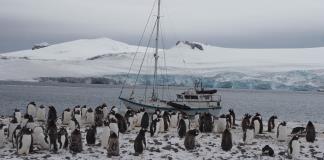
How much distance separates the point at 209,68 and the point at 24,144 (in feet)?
284

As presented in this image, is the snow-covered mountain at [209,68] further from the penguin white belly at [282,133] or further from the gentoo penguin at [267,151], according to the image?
the gentoo penguin at [267,151]

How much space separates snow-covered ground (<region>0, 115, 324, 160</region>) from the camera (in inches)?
622

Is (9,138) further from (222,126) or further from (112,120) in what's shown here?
(222,126)

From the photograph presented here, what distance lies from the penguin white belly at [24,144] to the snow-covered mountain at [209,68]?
2652 inches

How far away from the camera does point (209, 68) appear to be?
100750mm

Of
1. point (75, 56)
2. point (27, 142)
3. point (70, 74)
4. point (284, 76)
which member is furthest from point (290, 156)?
point (75, 56)

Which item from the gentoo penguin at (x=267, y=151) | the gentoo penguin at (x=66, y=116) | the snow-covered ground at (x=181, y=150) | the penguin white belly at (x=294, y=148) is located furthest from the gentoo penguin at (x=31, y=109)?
the penguin white belly at (x=294, y=148)

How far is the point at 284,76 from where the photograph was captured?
86562 mm

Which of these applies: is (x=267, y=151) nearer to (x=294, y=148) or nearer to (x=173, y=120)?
(x=294, y=148)

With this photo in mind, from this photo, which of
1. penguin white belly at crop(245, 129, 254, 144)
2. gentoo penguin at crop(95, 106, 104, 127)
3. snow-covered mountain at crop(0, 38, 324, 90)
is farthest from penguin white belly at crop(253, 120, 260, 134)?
snow-covered mountain at crop(0, 38, 324, 90)

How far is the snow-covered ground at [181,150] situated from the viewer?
15805 millimetres

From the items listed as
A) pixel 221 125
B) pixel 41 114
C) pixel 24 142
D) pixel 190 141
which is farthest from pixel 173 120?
pixel 24 142

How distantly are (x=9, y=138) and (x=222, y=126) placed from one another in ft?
28.2

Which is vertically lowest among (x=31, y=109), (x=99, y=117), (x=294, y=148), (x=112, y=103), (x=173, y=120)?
(x=112, y=103)
